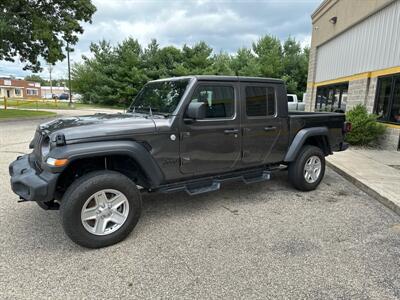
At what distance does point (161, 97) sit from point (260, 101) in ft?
5.08

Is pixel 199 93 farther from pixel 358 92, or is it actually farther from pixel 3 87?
pixel 3 87

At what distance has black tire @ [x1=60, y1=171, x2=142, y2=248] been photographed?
3002 millimetres

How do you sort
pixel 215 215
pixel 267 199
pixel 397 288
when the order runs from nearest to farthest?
pixel 397 288 < pixel 215 215 < pixel 267 199

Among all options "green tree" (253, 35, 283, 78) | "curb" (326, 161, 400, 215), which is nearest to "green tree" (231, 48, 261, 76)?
"green tree" (253, 35, 283, 78)

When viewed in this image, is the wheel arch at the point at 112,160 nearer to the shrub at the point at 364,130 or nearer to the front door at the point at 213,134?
the front door at the point at 213,134

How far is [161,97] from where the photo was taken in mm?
4141

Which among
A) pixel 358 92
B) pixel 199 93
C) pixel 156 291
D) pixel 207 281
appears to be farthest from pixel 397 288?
pixel 358 92

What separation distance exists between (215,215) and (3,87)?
85.8 m

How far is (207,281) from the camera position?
2.67 meters

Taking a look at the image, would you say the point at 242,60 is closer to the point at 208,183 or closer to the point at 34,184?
the point at 208,183

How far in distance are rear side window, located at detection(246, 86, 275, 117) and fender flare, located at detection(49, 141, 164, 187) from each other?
5.61 ft

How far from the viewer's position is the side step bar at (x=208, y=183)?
3.79 metres

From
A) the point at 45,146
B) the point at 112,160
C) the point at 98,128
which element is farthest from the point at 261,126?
the point at 45,146

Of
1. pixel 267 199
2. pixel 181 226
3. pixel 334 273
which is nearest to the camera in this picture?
pixel 334 273
